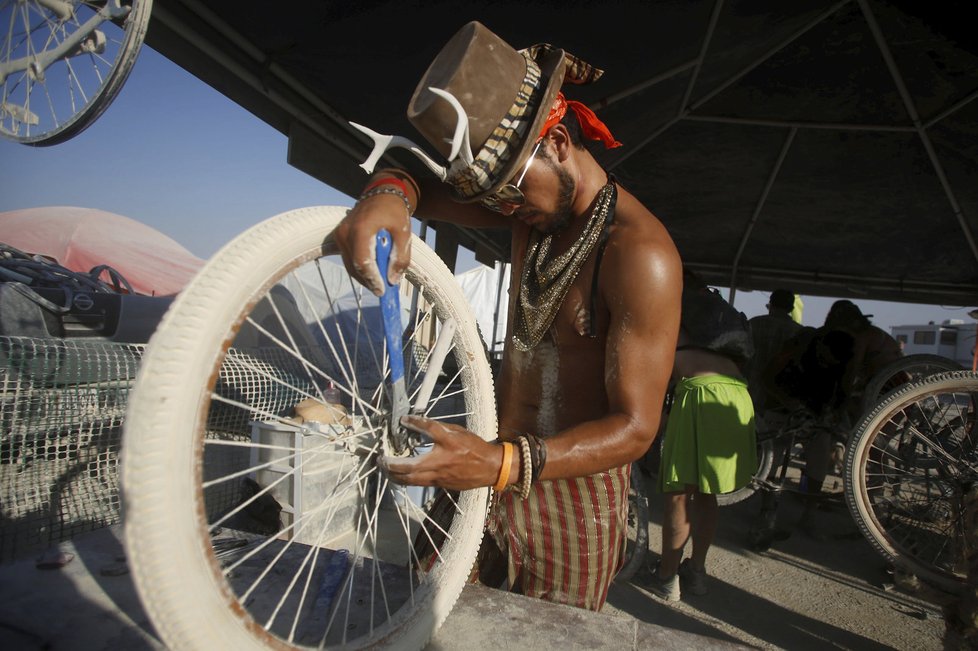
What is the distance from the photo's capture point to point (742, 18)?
9.73ft

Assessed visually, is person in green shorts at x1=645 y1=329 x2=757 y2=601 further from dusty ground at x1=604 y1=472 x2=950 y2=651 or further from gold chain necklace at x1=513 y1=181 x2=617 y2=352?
gold chain necklace at x1=513 y1=181 x2=617 y2=352

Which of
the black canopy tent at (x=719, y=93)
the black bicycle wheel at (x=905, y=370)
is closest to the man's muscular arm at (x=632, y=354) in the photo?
the black canopy tent at (x=719, y=93)

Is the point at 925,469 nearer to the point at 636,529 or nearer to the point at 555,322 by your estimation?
the point at 636,529

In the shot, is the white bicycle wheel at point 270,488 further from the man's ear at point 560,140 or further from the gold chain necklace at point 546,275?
the man's ear at point 560,140

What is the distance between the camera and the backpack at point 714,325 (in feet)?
11.0

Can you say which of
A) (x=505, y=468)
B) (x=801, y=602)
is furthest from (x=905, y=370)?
(x=505, y=468)

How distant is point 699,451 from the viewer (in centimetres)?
330

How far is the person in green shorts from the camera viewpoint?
10.7ft

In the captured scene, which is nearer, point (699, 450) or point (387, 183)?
point (387, 183)

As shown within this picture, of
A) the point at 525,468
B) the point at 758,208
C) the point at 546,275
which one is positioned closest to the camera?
the point at 525,468

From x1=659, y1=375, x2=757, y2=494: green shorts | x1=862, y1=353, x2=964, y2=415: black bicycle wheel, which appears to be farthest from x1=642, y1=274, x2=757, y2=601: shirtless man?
x1=862, y1=353, x2=964, y2=415: black bicycle wheel

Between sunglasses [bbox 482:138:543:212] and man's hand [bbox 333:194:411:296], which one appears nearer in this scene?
man's hand [bbox 333:194:411:296]

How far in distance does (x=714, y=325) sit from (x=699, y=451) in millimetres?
769

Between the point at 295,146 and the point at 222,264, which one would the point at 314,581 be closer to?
the point at 222,264
